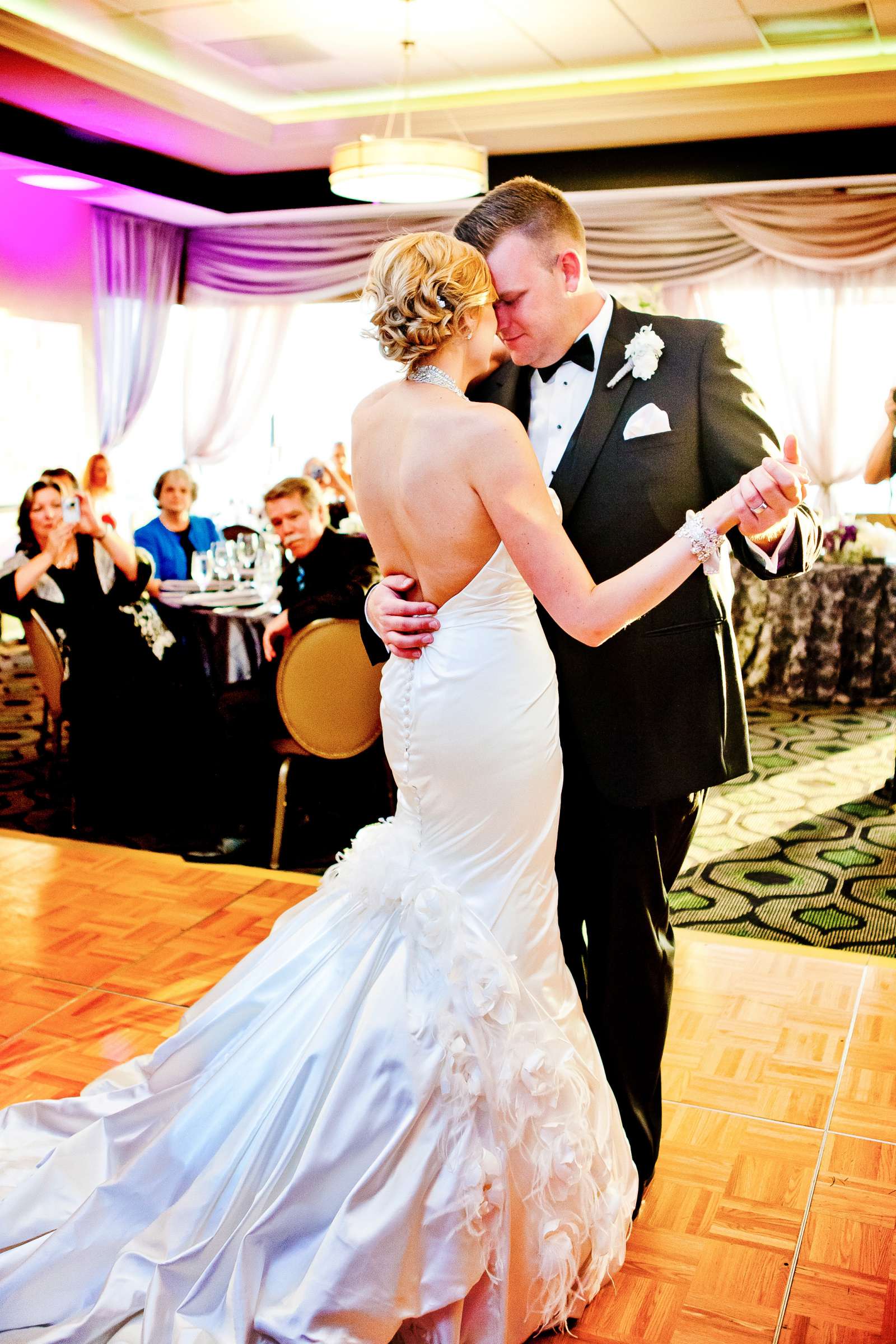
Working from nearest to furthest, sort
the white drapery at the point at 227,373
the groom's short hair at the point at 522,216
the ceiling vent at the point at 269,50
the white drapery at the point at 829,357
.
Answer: the groom's short hair at the point at 522,216 < the ceiling vent at the point at 269,50 < the white drapery at the point at 829,357 < the white drapery at the point at 227,373

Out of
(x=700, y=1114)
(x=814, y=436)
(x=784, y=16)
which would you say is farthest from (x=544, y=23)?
(x=700, y=1114)

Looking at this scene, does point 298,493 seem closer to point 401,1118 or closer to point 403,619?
point 403,619

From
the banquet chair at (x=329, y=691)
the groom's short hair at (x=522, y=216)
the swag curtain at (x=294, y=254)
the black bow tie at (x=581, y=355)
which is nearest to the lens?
the groom's short hair at (x=522, y=216)

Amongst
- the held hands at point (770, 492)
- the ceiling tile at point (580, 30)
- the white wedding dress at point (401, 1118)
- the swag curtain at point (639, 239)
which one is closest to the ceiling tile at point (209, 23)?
the ceiling tile at point (580, 30)

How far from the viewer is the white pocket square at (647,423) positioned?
194cm

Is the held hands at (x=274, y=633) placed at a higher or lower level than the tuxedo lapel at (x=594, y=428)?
lower

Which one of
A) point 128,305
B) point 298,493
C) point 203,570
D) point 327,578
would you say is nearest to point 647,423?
point 327,578

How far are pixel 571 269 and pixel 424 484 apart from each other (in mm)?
532

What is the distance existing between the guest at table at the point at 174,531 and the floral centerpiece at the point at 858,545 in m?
3.43

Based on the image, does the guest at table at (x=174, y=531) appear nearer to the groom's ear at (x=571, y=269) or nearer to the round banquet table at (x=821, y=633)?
the round banquet table at (x=821, y=633)

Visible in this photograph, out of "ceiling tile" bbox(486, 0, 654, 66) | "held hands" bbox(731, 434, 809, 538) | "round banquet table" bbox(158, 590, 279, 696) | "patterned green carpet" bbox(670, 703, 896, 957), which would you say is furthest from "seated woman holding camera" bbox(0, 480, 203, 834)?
"held hands" bbox(731, 434, 809, 538)

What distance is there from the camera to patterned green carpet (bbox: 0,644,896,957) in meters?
3.65

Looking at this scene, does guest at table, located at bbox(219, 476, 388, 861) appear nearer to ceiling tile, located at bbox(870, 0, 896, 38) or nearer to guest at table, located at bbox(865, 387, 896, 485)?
guest at table, located at bbox(865, 387, 896, 485)

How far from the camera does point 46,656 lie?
15.4 ft
